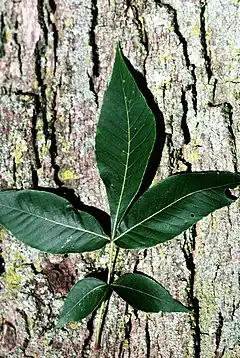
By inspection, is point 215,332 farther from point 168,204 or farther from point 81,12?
point 81,12

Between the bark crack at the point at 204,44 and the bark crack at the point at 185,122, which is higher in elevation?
the bark crack at the point at 204,44

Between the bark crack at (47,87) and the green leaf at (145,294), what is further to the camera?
the bark crack at (47,87)

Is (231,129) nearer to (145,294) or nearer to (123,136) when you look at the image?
(123,136)

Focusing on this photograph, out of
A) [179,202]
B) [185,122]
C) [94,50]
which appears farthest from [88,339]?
[94,50]

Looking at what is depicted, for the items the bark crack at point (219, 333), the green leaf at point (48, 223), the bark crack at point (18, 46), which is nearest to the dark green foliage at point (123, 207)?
the green leaf at point (48, 223)

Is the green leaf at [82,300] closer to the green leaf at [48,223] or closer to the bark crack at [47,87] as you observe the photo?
Result: the green leaf at [48,223]

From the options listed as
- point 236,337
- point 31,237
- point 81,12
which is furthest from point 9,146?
point 236,337
